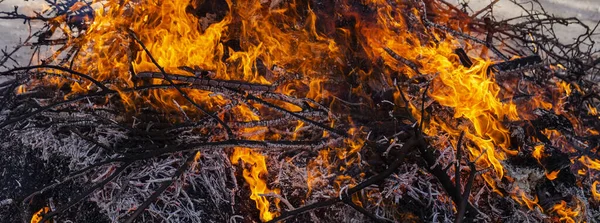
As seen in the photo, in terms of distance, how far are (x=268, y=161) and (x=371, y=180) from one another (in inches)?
19.1

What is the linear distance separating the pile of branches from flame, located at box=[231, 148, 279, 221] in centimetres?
3

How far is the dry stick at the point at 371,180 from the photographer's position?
1975mm

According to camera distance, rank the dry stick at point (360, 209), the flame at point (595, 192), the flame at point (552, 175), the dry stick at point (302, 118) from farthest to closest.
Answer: the flame at point (595, 192), the flame at point (552, 175), the dry stick at point (302, 118), the dry stick at point (360, 209)

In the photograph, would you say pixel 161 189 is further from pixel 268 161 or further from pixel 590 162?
pixel 590 162

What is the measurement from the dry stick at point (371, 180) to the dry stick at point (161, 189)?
0.45m

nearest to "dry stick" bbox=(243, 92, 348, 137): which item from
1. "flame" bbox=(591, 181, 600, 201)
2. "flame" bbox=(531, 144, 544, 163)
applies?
"flame" bbox=(531, 144, 544, 163)

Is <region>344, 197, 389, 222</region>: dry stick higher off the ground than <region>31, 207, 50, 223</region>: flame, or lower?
higher

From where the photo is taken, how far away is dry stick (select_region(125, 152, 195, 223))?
1.98m

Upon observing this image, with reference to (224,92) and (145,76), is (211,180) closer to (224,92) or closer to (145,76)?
(224,92)

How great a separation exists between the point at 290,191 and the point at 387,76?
2.65 ft

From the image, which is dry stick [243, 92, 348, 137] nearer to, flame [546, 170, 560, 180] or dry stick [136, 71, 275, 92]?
dry stick [136, 71, 275, 92]

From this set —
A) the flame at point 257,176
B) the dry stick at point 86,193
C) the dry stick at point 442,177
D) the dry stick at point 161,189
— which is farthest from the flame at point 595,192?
the dry stick at point 86,193

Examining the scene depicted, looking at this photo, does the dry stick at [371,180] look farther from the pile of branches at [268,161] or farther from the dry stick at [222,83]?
the dry stick at [222,83]

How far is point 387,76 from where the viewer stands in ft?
8.57
